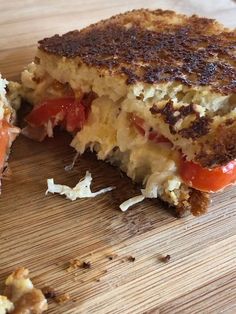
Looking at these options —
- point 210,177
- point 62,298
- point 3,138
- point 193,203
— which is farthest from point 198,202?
point 3,138

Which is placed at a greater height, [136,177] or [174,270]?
[136,177]

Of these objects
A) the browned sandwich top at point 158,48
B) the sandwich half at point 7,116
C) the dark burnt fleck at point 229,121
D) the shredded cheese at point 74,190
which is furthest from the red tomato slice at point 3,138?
the dark burnt fleck at point 229,121

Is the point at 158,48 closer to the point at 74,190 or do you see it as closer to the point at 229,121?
the point at 229,121

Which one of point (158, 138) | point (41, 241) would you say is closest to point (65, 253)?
point (41, 241)

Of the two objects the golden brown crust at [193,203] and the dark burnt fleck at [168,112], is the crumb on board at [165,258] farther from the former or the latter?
the dark burnt fleck at [168,112]

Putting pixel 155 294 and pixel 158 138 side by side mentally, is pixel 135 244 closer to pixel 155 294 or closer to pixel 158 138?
pixel 155 294

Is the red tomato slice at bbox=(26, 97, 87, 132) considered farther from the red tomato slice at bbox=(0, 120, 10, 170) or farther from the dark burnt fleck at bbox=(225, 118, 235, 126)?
the dark burnt fleck at bbox=(225, 118, 235, 126)
